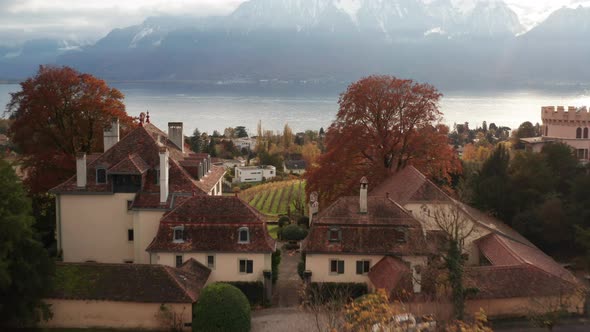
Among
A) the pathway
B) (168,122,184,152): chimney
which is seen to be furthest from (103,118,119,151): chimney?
the pathway

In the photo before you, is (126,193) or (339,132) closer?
(126,193)

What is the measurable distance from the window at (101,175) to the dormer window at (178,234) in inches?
239

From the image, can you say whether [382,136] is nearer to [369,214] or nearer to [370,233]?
[369,214]

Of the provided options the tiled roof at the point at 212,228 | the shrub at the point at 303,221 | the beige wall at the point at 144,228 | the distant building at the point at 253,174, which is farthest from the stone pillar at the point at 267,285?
the distant building at the point at 253,174

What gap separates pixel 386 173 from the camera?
44.8 metres

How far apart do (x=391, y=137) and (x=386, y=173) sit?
2649 mm

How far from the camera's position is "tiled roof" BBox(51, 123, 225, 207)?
34.1 metres

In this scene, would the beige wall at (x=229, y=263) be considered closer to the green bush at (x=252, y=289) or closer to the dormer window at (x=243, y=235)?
the green bush at (x=252, y=289)

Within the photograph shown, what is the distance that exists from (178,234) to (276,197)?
34.8 meters

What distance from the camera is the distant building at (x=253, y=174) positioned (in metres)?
89.6

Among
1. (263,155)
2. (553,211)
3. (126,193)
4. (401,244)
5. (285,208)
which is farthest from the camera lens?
(263,155)

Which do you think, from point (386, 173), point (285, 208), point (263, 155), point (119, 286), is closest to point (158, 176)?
point (119, 286)

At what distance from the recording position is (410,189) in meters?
37.7

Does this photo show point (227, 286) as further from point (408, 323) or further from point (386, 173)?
point (386, 173)
